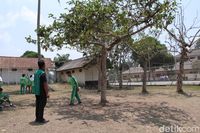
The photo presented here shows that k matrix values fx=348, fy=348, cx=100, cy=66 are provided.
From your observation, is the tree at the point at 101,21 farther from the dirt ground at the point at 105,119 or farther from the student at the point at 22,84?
the student at the point at 22,84

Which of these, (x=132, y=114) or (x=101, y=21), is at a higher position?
(x=101, y=21)

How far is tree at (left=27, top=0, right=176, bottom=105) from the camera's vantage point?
45.5 ft

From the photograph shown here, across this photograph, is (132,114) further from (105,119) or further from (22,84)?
(22,84)

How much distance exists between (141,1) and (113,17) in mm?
2010

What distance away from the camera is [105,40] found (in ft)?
61.0

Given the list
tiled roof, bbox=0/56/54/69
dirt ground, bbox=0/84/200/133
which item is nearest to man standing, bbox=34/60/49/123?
dirt ground, bbox=0/84/200/133

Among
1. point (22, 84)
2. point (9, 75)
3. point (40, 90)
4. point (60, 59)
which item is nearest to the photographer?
point (40, 90)

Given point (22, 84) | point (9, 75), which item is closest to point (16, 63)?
point (9, 75)

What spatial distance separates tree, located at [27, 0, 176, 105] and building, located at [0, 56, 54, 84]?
31.5 metres

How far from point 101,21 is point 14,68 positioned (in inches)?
1383

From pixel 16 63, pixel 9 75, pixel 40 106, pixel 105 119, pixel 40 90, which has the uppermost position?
pixel 16 63

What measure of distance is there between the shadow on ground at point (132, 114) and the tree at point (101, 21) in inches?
74.5

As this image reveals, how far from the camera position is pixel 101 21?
14.3 m

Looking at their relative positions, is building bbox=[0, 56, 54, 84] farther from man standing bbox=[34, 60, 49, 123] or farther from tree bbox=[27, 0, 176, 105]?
man standing bbox=[34, 60, 49, 123]
